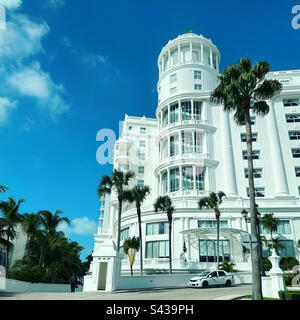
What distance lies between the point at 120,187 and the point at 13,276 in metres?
12.9

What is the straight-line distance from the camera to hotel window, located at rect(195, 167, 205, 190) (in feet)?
147

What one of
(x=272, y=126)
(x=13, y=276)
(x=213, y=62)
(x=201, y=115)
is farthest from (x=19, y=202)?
(x=213, y=62)

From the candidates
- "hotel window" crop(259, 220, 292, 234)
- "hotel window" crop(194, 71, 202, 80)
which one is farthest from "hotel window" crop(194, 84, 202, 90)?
"hotel window" crop(259, 220, 292, 234)

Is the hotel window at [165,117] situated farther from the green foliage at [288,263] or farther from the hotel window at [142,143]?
the green foliage at [288,263]

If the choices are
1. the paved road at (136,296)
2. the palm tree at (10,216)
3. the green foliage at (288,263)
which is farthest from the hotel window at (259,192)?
the palm tree at (10,216)

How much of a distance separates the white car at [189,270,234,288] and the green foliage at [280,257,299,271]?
1121 centimetres

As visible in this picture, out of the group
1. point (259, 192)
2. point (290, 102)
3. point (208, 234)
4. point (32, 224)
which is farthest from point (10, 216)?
point (290, 102)

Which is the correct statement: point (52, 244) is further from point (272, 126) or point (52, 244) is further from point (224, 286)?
point (272, 126)

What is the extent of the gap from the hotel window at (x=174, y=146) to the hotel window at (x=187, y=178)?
11.7 ft

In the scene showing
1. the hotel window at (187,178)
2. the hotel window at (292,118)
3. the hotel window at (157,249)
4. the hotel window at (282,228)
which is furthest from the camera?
the hotel window at (292,118)

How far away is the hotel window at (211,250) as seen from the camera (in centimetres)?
3641

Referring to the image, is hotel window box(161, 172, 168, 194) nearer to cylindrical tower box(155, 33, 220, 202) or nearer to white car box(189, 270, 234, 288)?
cylindrical tower box(155, 33, 220, 202)

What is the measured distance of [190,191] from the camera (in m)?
43.5
